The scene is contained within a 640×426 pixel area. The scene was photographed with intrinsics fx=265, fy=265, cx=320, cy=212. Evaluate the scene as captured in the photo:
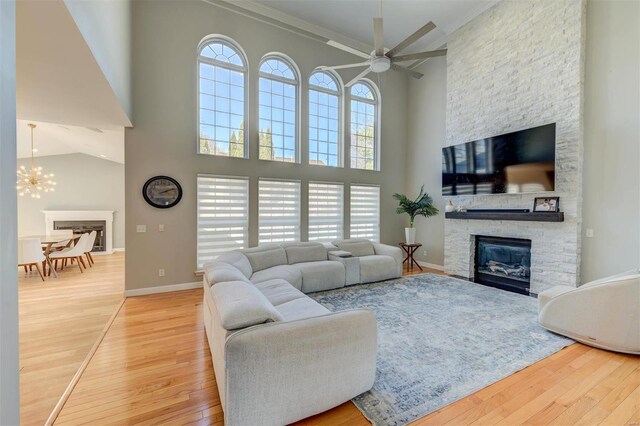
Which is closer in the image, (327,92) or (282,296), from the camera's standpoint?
(282,296)

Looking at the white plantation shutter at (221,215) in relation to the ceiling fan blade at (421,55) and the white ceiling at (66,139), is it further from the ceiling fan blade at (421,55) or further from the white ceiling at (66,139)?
the ceiling fan blade at (421,55)

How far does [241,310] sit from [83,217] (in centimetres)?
958

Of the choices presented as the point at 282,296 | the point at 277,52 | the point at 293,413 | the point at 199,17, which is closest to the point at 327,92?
the point at 277,52

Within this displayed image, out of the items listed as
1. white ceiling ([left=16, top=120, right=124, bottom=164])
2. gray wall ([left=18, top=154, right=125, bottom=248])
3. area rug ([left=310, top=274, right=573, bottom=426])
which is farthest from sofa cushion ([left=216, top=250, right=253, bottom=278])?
gray wall ([left=18, top=154, right=125, bottom=248])

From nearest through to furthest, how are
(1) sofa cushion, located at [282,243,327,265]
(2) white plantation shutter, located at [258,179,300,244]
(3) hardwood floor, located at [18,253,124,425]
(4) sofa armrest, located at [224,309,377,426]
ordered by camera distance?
(4) sofa armrest, located at [224,309,377,426] < (3) hardwood floor, located at [18,253,124,425] < (1) sofa cushion, located at [282,243,327,265] < (2) white plantation shutter, located at [258,179,300,244]

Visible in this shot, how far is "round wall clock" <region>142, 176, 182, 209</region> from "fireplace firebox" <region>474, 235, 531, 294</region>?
5726 millimetres

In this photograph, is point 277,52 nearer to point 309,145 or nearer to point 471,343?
point 309,145

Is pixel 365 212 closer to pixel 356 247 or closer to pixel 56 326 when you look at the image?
pixel 356 247

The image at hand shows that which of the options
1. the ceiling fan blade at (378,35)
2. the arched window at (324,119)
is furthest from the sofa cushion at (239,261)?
the ceiling fan blade at (378,35)

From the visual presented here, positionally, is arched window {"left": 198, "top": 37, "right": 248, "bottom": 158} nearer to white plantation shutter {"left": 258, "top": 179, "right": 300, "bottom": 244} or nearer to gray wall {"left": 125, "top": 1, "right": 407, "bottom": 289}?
gray wall {"left": 125, "top": 1, "right": 407, "bottom": 289}

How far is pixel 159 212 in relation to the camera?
4.53 metres

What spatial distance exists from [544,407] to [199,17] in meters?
6.78

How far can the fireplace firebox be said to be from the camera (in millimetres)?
4512

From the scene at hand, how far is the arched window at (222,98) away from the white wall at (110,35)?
46.2 inches
